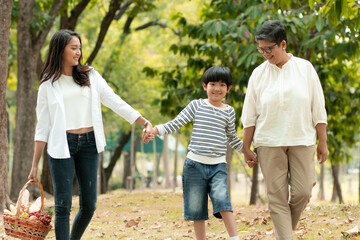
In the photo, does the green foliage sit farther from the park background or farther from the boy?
the boy

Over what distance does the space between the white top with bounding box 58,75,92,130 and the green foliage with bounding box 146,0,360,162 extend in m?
2.85

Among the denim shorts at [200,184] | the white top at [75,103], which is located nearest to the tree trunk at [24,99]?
the white top at [75,103]

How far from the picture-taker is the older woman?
420 centimetres

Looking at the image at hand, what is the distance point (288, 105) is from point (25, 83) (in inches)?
278

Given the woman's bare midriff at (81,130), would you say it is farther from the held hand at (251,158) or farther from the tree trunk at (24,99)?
the tree trunk at (24,99)

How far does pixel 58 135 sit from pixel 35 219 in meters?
0.82

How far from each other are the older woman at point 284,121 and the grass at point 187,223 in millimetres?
1242

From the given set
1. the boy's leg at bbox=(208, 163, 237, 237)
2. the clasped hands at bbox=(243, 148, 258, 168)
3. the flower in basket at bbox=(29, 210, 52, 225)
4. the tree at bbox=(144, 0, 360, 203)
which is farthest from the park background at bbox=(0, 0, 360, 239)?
the flower in basket at bbox=(29, 210, 52, 225)

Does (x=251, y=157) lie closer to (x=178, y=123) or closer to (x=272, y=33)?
(x=178, y=123)

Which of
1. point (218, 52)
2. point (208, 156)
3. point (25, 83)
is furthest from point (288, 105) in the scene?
point (25, 83)

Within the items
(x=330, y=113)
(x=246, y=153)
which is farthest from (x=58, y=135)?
(x=330, y=113)

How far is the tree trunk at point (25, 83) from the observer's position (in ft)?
31.5

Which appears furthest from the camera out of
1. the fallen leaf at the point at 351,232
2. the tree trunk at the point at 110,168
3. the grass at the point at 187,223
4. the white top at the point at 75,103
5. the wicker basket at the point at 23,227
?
the tree trunk at the point at 110,168

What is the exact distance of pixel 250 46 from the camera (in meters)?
6.89
